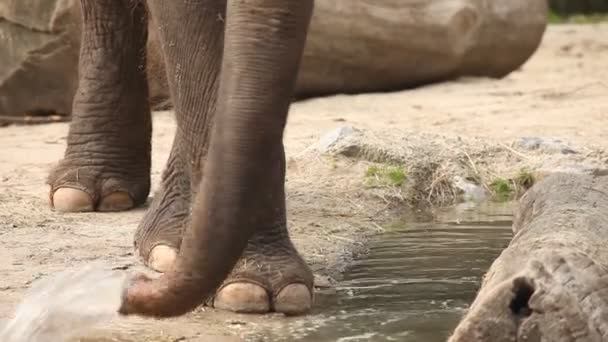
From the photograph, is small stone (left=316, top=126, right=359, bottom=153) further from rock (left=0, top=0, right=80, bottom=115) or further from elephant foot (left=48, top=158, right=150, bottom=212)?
rock (left=0, top=0, right=80, bottom=115)

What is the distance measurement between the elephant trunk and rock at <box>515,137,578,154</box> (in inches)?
141

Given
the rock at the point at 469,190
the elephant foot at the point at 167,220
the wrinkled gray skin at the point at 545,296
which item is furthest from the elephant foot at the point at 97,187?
the wrinkled gray skin at the point at 545,296

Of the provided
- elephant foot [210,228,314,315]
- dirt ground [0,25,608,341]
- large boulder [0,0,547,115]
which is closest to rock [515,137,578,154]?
dirt ground [0,25,608,341]

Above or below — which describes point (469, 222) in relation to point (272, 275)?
below

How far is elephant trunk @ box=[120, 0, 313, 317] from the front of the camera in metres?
2.61

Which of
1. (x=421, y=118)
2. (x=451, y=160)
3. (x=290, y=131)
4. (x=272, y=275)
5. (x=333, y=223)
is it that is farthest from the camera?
(x=421, y=118)

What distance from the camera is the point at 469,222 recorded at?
525 centimetres

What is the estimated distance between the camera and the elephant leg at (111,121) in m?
5.24

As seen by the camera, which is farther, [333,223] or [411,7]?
[411,7]

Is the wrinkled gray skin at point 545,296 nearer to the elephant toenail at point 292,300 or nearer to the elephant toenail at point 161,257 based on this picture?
the elephant toenail at point 292,300

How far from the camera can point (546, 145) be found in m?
6.23

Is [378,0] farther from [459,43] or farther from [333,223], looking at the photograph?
[333,223]

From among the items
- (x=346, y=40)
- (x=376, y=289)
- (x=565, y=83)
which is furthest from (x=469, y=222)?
(x=565, y=83)

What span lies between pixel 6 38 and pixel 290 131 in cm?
180
